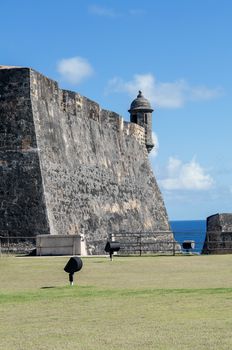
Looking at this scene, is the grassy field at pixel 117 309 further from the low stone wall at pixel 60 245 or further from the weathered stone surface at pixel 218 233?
the weathered stone surface at pixel 218 233

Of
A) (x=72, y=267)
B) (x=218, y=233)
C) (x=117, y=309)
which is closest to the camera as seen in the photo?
(x=117, y=309)

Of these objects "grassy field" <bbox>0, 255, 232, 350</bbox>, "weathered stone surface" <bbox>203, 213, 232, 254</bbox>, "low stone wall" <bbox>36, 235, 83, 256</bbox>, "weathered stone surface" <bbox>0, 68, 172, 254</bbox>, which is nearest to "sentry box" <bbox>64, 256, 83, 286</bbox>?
"grassy field" <bbox>0, 255, 232, 350</bbox>

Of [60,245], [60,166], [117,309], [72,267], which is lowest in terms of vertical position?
[117,309]

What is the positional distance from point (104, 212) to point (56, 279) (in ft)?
64.4

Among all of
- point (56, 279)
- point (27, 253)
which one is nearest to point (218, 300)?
point (56, 279)

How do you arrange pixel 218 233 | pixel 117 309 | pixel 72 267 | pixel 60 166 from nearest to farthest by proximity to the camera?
pixel 117 309 → pixel 72 267 → pixel 218 233 → pixel 60 166

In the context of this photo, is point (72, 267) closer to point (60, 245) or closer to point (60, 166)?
point (60, 245)

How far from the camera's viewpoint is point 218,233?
28.8 meters

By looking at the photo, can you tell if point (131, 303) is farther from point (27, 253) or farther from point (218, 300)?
point (27, 253)

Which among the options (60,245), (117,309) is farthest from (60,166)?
(117,309)

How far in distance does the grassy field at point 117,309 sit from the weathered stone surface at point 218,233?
10557 mm

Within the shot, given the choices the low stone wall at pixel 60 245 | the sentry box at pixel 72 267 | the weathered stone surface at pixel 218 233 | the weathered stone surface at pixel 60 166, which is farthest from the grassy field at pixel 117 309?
the weathered stone surface at pixel 218 233

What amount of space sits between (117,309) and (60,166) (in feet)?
68.0

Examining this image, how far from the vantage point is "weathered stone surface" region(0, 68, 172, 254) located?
28031 millimetres
